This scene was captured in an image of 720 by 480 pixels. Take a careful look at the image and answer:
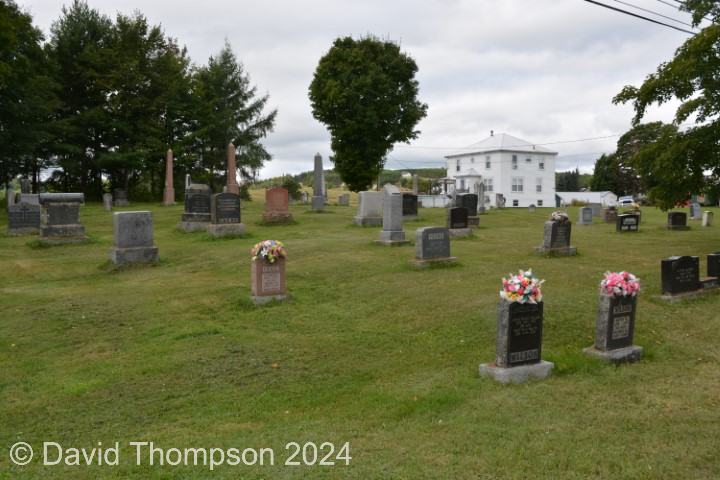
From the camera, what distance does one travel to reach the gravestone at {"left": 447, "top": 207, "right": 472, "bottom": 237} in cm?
1919

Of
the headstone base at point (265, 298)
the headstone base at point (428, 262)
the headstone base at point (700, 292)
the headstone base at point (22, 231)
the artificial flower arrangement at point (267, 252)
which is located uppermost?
the artificial flower arrangement at point (267, 252)

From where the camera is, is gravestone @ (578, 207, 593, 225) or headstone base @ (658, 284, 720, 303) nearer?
headstone base @ (658, 284, 720, 303)

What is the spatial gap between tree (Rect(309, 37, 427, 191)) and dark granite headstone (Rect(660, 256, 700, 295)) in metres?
31.7

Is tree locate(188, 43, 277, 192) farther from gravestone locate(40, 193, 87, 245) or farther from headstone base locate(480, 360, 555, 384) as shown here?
headstone base locate(480, 360, 555, 384)

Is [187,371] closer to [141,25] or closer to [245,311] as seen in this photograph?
[245,311]

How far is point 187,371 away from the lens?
692 centimetres

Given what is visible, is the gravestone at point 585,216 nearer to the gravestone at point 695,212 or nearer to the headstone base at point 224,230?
the gravestone at point 695,212

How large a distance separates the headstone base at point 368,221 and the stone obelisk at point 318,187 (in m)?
7.28

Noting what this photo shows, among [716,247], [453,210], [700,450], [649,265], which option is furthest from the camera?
[453,210]

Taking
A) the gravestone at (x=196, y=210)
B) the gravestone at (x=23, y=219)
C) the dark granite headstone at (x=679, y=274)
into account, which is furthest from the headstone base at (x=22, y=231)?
the dark granite headstone at (x=679, y=274)

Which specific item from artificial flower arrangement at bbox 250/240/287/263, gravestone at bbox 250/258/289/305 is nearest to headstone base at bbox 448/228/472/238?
gravestone at bbox 250/258/289/305

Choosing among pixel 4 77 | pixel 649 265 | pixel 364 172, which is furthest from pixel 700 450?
pixel 364 172

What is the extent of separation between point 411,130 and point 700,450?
3998cm

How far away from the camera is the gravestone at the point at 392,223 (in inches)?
654
